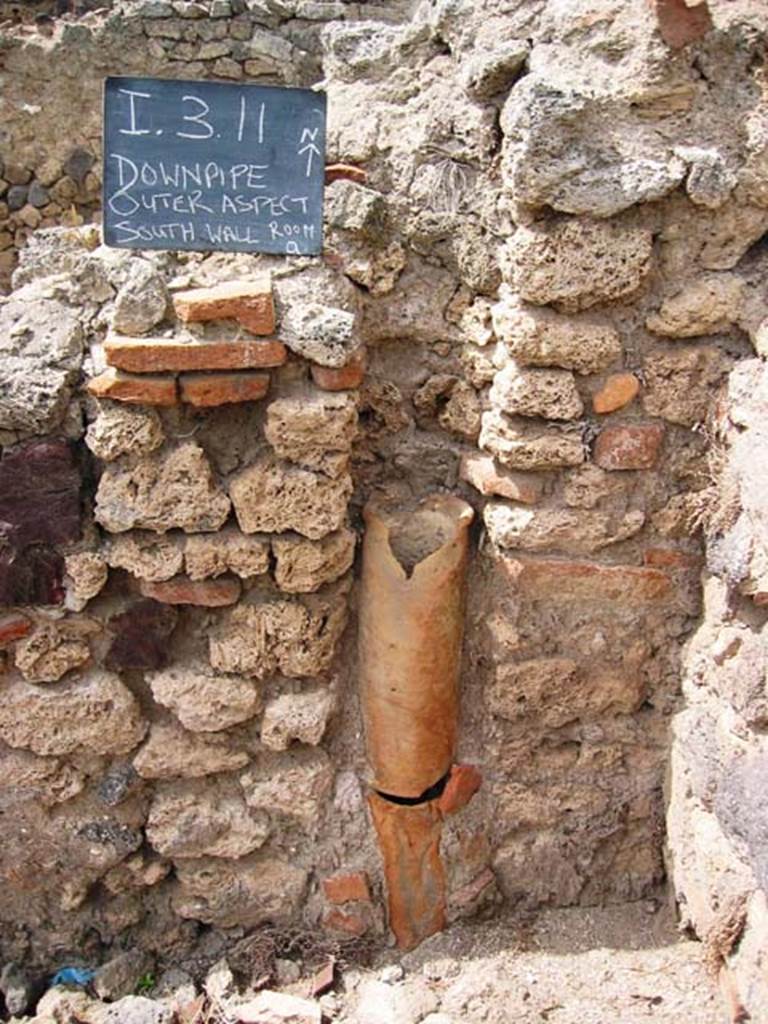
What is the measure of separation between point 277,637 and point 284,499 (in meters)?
0.29

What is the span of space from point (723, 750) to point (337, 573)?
2.57 feet

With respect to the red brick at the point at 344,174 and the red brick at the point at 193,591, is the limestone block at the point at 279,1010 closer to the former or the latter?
the red brick at the point at 193,591

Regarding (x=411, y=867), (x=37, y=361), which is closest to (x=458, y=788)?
(x=411, y=867)

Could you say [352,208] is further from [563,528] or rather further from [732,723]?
[732,723]

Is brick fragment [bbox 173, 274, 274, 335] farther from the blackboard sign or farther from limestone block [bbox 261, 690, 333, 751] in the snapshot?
limestone block [bbox 261, 690, 333, 751]

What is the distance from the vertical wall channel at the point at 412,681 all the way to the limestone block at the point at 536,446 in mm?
180

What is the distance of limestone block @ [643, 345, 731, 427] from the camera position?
1.90 m

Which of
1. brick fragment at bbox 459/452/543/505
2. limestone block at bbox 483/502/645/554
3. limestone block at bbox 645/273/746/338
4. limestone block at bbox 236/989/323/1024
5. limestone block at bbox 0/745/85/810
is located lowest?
limestone block at bbox 236/989/323/1024

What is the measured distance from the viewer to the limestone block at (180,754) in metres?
2.05

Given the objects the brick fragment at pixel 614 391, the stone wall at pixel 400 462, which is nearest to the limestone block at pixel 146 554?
the stone wall at pixel 400 462

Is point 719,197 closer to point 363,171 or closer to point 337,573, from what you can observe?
point 363,171

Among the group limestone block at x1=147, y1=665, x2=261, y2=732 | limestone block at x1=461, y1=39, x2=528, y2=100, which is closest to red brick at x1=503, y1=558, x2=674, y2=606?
limestone block at x1=147, y1=665, x2=261, y2=732

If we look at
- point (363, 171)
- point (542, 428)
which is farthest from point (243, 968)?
point (363, 171)

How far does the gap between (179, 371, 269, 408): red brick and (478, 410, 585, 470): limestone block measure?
47 cm
